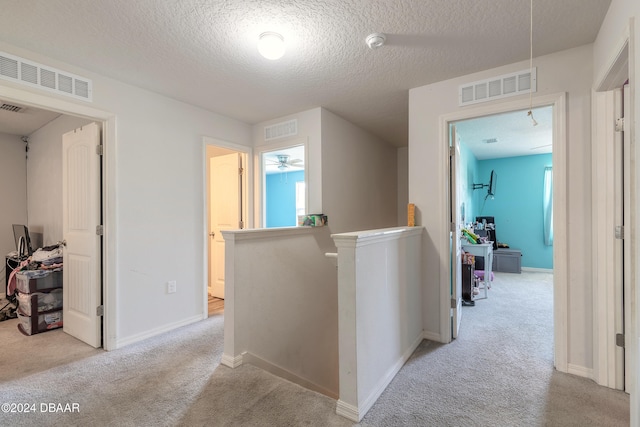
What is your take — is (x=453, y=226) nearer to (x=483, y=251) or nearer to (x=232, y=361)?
(x=483, y=251)

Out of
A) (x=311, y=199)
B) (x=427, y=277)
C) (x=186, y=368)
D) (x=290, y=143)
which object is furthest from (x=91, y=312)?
(x=427, y=277)

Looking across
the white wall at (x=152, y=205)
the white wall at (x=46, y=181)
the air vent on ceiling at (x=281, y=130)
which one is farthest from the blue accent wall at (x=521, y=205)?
the white wall at (x=46, y=181)

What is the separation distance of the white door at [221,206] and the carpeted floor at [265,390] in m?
1.64

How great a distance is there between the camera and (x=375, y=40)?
2068mm

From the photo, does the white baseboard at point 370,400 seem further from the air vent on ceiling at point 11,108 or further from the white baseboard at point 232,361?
the air vent on ceiling at point 11,108

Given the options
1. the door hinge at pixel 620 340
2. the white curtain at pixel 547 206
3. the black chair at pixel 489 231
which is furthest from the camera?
the white curtain at pixel 547 206

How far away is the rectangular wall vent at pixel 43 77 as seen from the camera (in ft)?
6.95

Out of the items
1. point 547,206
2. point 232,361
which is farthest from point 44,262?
point 547,206

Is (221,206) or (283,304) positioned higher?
(221,206)

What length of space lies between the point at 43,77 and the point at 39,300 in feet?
7.11

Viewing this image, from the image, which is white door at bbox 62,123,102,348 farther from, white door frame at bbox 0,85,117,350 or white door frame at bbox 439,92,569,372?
white door frame at bbox 439,92,569,372

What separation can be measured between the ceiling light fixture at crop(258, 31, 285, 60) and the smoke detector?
2.01 ft

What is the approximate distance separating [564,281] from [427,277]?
0.99m

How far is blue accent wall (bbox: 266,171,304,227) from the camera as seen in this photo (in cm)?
763
